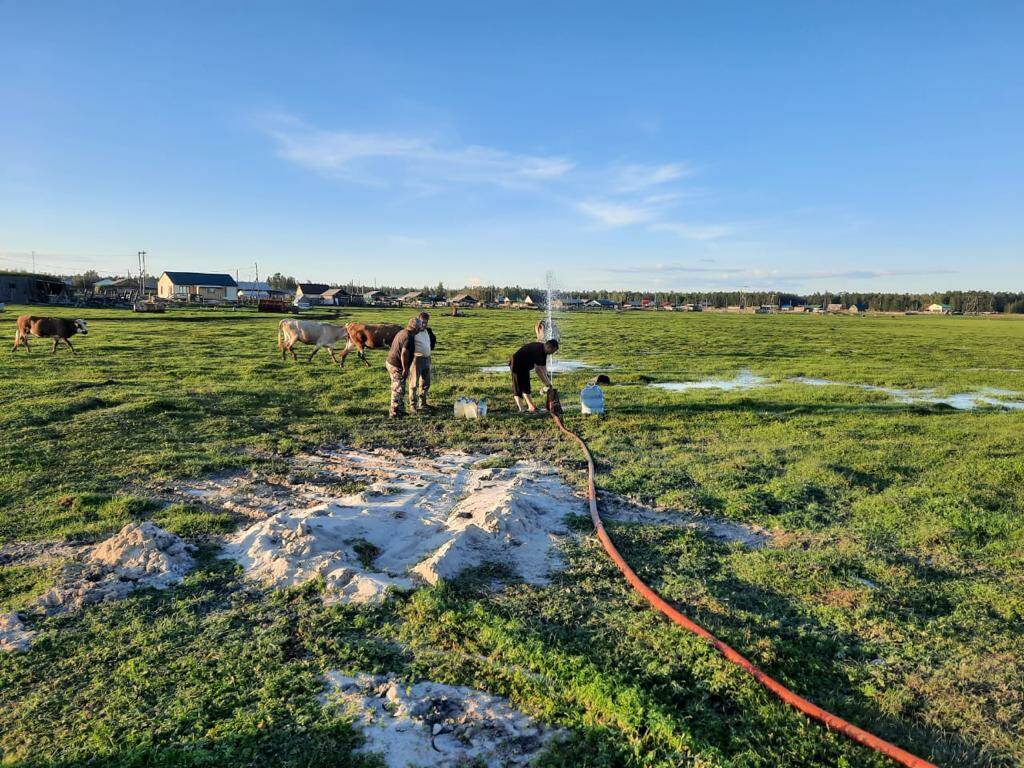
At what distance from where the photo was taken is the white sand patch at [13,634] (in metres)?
4.22

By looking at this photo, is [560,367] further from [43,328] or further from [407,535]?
[43,328]

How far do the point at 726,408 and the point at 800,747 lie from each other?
10.6 metres

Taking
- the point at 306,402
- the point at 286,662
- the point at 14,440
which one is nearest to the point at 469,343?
the point at 306,402

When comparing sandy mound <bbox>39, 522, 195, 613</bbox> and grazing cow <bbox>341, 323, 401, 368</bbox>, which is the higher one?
grazing cow <bbox>341, 323, 401, 368</bbox>

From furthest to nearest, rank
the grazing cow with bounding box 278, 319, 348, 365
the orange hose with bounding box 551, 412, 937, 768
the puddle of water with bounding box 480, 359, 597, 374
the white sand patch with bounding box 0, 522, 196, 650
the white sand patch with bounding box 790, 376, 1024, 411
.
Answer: the grazing cow with bounding box 278, 319, 348, 365
the puddle of water with bounding box 480, 359, 597, 374
the white sand patch with bounding box 790, 376, 1024, 411
the white sand patch with bounding box 0, 522, 196, 650
the orange hose with bounding box 551, 412, 937, 768

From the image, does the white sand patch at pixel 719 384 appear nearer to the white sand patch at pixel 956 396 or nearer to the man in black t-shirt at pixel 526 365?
the white sand patch at pixel 956 396

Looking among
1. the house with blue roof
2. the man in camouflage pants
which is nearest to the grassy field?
the man in camouflage pants

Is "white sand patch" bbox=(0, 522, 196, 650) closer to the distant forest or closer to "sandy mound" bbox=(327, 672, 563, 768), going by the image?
"sandy mound" bbox=(327, 672, 563, 768)

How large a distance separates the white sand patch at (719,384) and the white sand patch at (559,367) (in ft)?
12.3

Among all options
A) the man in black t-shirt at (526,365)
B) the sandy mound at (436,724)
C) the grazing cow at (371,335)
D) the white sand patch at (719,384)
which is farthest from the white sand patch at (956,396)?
the sandy mound at (436,724)

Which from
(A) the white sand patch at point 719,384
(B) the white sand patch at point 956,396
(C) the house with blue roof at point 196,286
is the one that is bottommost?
(B) the white sand patch at point 956,396

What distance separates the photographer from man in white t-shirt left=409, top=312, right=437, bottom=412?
12.2 metres

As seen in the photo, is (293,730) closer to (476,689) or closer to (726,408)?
(476,689)

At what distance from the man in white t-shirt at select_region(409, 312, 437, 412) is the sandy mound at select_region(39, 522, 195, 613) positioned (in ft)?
22.7
